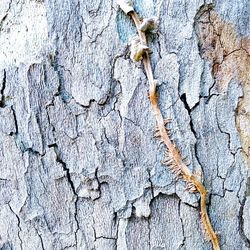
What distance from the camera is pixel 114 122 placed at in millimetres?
731

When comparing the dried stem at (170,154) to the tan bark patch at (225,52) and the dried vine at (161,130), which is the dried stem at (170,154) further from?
the tan bark patch at (225,52)

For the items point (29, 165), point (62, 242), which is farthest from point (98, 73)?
point (62, 242)

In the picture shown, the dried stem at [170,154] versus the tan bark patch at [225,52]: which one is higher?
the tan bark patch at [225,52]

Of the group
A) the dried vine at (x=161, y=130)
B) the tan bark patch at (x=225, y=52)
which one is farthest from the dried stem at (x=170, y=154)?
the tan bark patch at (x=225, y=52)

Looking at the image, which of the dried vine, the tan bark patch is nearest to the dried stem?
the dried vine

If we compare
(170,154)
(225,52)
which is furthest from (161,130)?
(225,52)

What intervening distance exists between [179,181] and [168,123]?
101mm

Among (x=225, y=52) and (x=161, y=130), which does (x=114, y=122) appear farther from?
(x=225, y=52)

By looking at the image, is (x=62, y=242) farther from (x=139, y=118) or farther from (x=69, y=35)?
(x=69, y=35)

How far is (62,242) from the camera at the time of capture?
2.50 ft

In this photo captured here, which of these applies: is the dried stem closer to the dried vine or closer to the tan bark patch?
the dried vine

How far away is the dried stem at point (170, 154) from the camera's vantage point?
724 millimetres

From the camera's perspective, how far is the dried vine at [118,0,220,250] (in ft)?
2.36

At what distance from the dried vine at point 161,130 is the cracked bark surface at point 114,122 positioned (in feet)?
0.04
